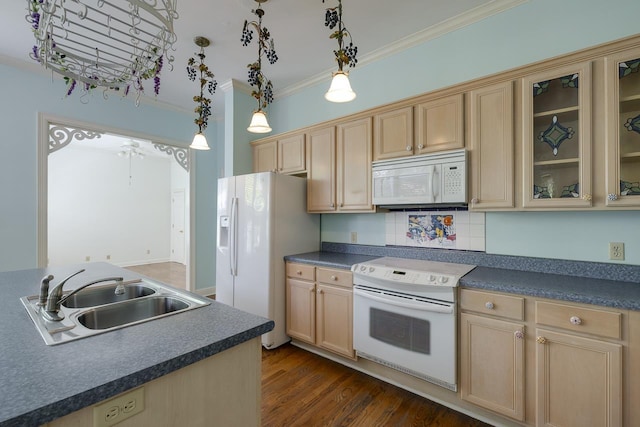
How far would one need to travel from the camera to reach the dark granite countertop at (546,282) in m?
1.49

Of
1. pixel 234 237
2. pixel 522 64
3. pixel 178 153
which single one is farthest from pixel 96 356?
pixel 178 153

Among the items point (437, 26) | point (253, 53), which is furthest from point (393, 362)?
point (253, 53)

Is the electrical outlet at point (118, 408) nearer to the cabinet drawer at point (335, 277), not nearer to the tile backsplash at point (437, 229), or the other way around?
the cabinet drawer at point (335, 277)

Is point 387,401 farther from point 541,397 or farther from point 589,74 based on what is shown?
point 589,74

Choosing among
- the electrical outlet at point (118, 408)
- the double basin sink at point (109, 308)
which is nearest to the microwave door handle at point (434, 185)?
the double basin sink at point (109, 308)

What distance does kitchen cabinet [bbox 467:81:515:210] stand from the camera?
196 cm

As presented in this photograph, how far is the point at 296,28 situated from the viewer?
8.36 feet

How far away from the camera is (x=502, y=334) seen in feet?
5.67

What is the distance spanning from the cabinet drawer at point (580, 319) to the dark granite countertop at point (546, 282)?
5 cm

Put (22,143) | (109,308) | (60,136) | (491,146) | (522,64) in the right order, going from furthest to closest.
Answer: (60,136)
(22,143)
(522,64)
(491,146)
(109,308)

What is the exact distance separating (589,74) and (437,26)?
1.28 metres

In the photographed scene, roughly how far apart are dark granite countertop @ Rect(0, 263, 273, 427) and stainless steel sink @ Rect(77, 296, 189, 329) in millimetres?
196

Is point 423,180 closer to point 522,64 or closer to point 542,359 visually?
point 522,64

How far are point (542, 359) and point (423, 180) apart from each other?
1.32 metres
